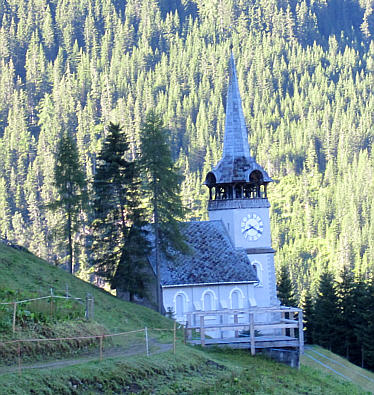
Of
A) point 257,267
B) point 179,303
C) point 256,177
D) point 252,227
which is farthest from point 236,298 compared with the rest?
point 256,177

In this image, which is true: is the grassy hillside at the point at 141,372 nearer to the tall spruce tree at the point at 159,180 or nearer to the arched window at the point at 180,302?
the tall spruce tree at the point at 159,180

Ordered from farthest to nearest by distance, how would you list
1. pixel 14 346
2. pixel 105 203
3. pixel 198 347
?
pixel 105 203, pixel 198 347, pixel 14 346

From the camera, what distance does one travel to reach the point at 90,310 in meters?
36.2

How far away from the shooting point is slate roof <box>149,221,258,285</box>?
198 ft

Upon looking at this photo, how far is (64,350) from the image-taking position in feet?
90.8

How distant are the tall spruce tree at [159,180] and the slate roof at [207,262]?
3762 millimetres

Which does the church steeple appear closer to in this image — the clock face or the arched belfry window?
the arched belfry window

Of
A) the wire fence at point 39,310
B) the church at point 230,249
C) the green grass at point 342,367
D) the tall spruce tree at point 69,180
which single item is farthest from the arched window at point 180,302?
the wire fence at point 39,310

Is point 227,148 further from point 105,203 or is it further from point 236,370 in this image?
point 236,370

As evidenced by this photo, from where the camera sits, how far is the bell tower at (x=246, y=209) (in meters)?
64.9

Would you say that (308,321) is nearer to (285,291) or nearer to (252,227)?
(285,291)

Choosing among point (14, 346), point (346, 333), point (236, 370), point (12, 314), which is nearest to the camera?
point (14, 346)

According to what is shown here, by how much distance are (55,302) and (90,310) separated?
11.5 ft

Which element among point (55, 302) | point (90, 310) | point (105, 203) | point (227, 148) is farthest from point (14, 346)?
point (227, 148)
